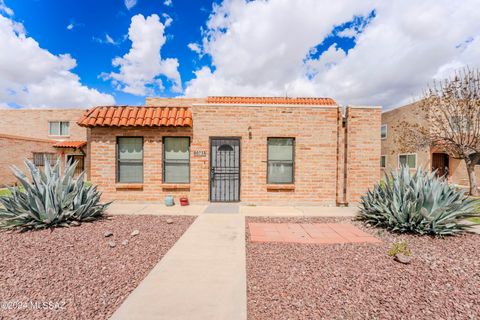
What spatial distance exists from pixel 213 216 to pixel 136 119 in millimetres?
4674

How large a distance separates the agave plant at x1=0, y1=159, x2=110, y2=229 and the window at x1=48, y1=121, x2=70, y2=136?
20950 millimetres

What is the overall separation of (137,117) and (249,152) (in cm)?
441

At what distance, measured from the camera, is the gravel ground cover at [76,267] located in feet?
8.68

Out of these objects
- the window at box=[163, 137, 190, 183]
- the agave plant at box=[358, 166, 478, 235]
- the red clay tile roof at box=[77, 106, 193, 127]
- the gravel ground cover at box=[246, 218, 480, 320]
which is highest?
the red clay tile roof at box=[77, 106, 193, 127]

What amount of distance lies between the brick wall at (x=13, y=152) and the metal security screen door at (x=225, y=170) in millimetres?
16803

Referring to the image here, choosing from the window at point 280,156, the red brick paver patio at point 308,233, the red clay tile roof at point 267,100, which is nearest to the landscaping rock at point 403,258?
the red brick paver patio at point 308,233

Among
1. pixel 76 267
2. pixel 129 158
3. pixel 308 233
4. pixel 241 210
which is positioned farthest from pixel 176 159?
pixel 308 233

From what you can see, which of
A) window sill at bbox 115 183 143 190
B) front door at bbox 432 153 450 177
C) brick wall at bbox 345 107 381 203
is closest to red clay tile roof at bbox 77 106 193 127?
window sill at bbox 115 183 143 190

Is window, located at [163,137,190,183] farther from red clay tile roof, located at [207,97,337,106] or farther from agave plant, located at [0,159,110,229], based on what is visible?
red clay tile roof, located at [207,97,337,106]

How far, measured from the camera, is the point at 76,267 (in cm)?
354

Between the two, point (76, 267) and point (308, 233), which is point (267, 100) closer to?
point (308, 233)

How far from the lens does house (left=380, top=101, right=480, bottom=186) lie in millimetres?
18141

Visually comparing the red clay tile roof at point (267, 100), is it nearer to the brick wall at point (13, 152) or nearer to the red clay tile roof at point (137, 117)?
the red clay tile roof at point (137, 117)

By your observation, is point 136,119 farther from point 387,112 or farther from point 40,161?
point 387,112
